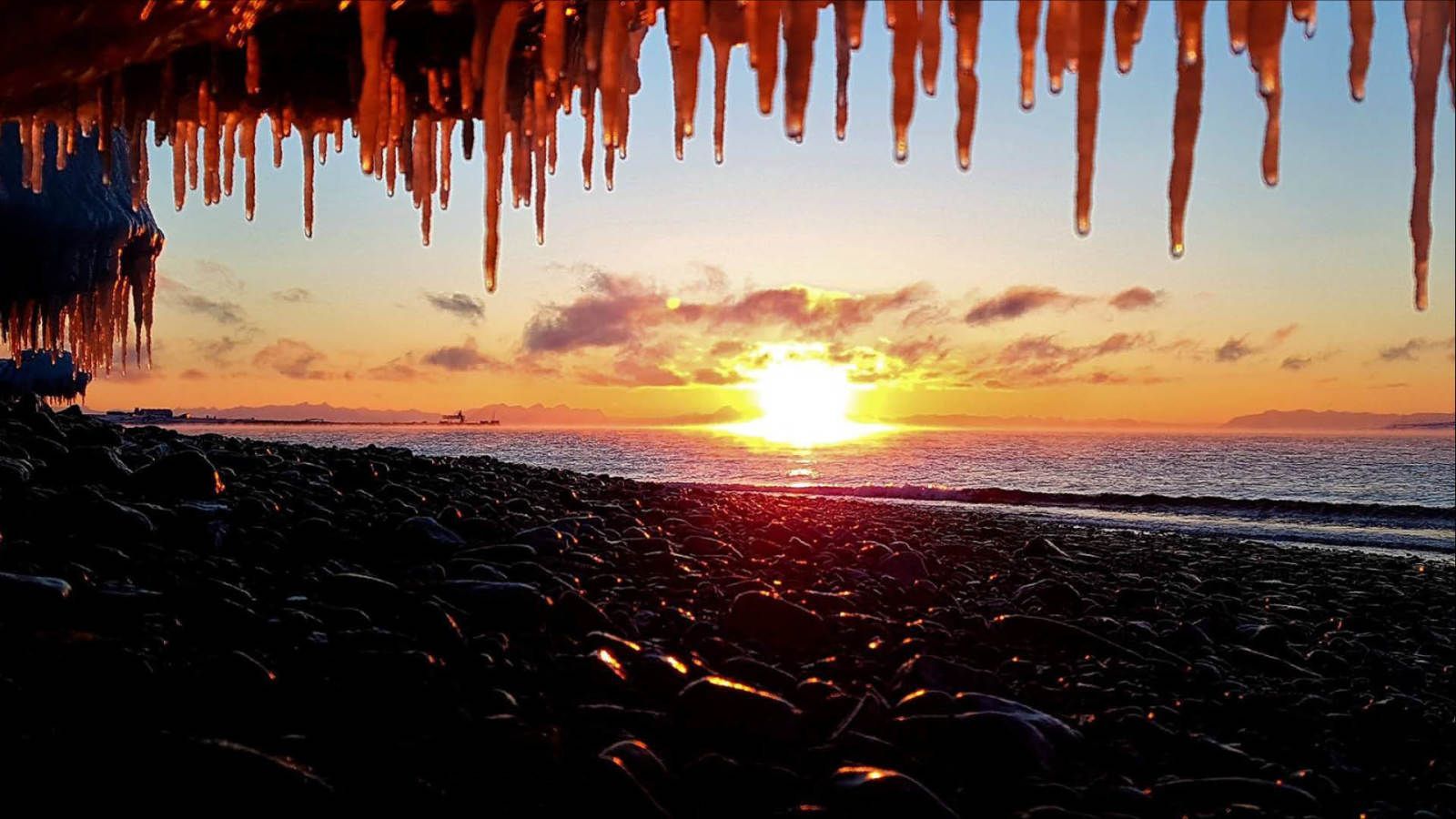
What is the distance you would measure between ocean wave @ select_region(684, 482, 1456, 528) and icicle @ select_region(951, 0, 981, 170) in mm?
24980

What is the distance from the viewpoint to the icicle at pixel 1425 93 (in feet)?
6.43

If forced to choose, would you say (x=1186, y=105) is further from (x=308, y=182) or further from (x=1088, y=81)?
(x=308, y=182)

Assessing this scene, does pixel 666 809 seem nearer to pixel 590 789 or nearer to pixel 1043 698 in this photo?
pixel 590 789

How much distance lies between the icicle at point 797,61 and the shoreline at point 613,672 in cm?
208

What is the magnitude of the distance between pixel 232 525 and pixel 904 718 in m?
4.48

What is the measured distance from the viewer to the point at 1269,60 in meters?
2.08

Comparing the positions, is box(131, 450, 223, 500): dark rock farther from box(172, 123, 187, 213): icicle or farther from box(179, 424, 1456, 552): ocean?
box(179, 424, 1456, 552): ocean

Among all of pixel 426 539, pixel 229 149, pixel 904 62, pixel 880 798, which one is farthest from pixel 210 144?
pixel 880 798

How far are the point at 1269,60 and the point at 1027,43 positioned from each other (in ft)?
1.96

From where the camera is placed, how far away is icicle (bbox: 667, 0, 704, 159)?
2381mm

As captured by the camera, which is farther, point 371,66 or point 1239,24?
point 371,66

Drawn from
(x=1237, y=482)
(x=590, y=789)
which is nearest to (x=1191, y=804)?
(x=590, y=789)

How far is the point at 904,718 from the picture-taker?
11.2ft

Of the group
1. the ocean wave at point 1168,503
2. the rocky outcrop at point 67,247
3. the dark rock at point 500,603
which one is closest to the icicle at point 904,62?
the dark rock at point 500,603
